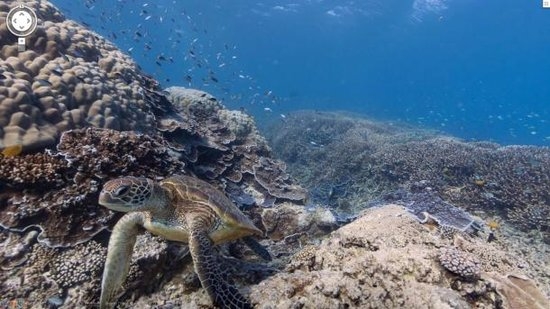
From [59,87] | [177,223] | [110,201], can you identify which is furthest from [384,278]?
[59,87]

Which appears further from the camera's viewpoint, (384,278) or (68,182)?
(68,182)

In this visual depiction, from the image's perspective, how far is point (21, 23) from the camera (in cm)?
661

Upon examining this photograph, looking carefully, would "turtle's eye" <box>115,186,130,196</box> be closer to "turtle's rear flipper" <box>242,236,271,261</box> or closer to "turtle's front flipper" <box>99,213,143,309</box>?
"turtle's front flipper" <box>99,213,143,309</box>

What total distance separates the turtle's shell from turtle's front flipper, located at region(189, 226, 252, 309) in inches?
21.1

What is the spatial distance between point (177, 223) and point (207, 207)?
1.29ft

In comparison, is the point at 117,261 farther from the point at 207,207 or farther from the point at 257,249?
the point at 257,249

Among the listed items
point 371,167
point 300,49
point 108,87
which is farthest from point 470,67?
point 108,87

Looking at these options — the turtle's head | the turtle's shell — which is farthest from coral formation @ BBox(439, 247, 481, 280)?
the turtle's head

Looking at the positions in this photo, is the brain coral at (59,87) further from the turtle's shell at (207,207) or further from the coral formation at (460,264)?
the coral formation at (460,264)

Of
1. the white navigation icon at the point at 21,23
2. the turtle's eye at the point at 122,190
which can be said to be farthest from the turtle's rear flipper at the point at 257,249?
the white navigation icon at the point at 21,23

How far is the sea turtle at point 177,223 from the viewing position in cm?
309

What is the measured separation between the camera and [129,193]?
10.6 ft

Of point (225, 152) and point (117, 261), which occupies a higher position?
point (117, 261)

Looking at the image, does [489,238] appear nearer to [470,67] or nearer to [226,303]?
[226,303]
